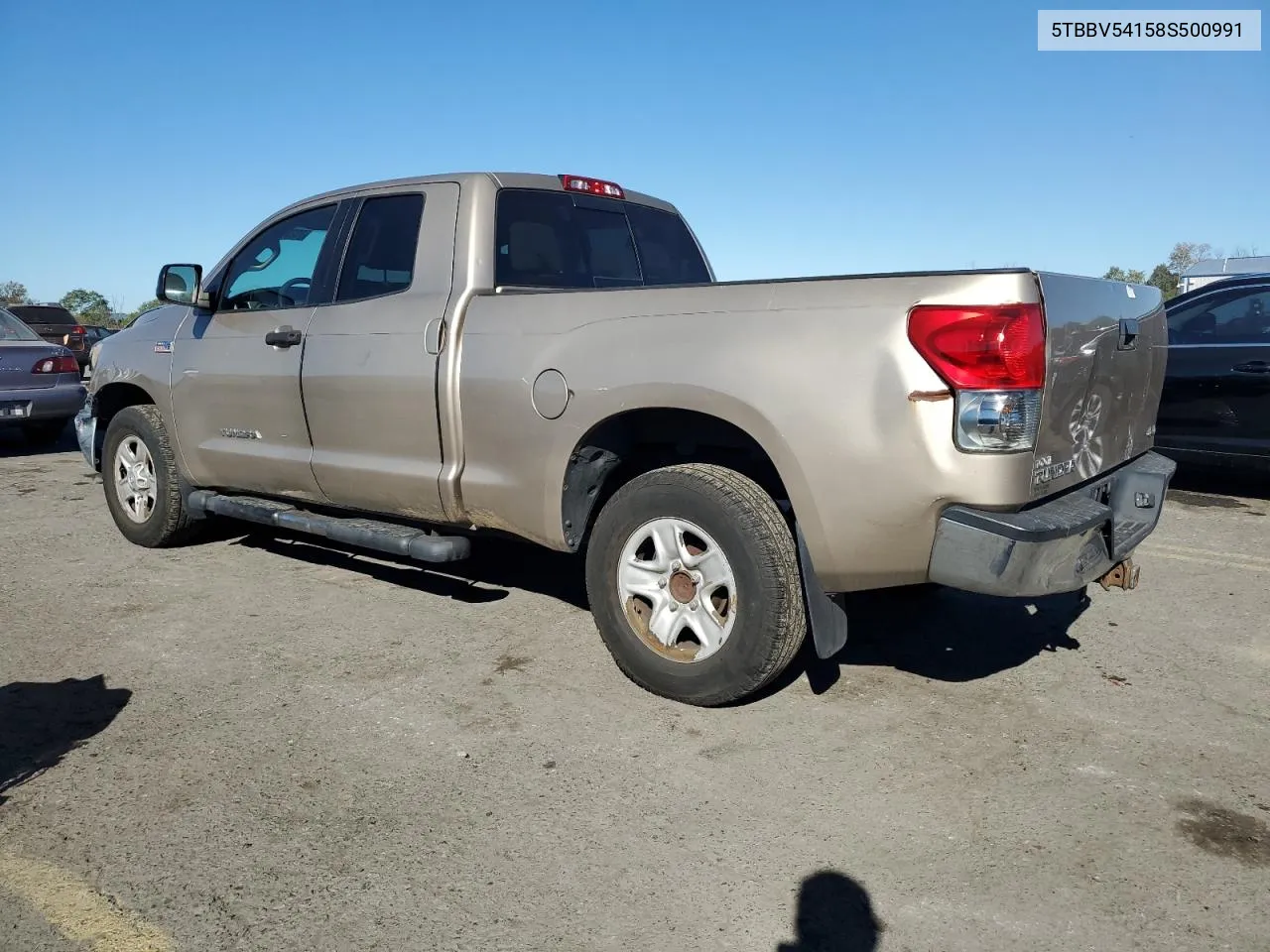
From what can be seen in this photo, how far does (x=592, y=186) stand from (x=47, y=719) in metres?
3.27

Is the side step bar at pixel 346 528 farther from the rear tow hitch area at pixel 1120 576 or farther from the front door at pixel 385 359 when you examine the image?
the rear tow hitch area at pixel 1120 576

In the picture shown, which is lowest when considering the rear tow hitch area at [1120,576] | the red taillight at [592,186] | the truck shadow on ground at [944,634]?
the truck shadow on ground at [944,634]

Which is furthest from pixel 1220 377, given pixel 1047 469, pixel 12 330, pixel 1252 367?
pixel 12 330

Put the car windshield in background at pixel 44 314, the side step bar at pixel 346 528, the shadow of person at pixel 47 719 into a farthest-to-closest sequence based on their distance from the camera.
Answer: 1. the car windshield in background at pixel 44 314
2. the side step bar at pixel 346 528
3. the shadow of person at pixel 47 719

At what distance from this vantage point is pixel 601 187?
487 centimetres

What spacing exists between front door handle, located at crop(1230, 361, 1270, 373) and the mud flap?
530 cm

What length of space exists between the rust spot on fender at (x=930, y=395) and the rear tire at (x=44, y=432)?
1024cm

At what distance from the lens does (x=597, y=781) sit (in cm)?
303

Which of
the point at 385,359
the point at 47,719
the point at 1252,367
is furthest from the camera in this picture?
the point at 1252,367

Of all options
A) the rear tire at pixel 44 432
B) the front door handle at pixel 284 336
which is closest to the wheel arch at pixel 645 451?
the front door handle at pixel 284 336

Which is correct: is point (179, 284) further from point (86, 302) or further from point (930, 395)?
point (86, 302)

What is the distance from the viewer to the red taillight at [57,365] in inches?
389

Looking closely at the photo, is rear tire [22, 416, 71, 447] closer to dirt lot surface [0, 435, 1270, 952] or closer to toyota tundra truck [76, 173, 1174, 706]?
toyota tundra truck [76, 173, 1174, 706]

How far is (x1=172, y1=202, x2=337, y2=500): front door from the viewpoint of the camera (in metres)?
4.81
